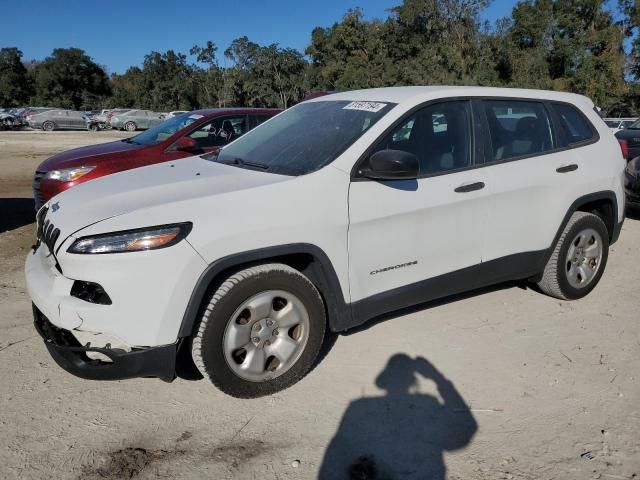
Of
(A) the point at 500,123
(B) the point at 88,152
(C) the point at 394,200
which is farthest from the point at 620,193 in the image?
(B) the point at 88,152

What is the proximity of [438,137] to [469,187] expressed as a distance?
1.36 ft

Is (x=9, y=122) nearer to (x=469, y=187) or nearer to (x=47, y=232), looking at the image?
(x=47, y=232)

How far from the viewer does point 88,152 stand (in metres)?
6.64

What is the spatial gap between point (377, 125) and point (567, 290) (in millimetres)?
2316

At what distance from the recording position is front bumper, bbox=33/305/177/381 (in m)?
2.75

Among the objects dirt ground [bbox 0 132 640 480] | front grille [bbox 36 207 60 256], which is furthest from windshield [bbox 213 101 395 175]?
dirt ground [bbox 0 132 640 480]

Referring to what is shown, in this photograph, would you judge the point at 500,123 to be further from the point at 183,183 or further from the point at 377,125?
the point at 183,183

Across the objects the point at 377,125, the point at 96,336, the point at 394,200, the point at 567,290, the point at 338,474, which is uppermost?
the point at 377,125

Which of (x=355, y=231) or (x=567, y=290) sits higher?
(x=355, y=231)

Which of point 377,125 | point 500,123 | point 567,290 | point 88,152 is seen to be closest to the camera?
point 377,125

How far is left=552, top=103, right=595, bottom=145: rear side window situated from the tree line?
38219 millimetres

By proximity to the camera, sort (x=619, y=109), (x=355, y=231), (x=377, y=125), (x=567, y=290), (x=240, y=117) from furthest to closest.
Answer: (x=619, y=109)
(x=240, y=117)
(x=567, y=290)
(x=377, y=125)
(x=355, y=231)

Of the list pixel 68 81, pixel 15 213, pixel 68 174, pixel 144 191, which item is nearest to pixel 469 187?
pixel 144 191

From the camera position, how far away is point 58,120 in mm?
38469
